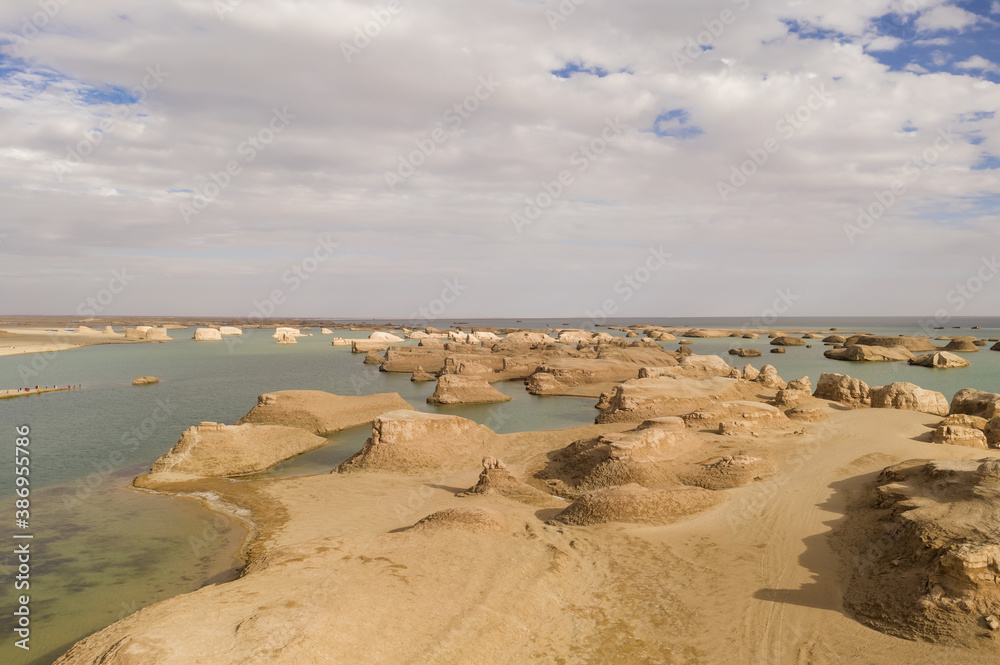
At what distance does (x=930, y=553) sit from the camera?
10.9 metres

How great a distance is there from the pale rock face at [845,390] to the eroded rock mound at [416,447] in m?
20.3

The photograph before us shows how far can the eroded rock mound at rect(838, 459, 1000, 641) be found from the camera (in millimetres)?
9633

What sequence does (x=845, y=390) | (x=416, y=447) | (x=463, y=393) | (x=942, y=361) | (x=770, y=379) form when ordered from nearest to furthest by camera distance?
1. (x=416, y=447)
2. (x=845, y=390)
3. (x=770, y=379)
4. (x=463, y=393)
5. (x=942, y=361)

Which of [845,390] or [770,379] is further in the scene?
[770,379]

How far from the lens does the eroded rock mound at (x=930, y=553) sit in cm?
963

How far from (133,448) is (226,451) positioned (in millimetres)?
6888

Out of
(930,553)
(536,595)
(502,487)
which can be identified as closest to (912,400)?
(930,553)

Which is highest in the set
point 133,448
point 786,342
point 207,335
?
point 786,342

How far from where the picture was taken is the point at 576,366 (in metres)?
49.4

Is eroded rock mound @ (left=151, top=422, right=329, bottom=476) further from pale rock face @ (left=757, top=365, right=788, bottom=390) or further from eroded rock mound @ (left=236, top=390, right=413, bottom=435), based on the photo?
pale rock face @ (left=757, top=365, right=788, bottom=390)

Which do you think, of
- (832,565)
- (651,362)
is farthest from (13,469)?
(651,362)

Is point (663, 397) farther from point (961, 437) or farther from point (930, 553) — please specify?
point (930, 553)

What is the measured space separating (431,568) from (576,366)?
38581 millimetres

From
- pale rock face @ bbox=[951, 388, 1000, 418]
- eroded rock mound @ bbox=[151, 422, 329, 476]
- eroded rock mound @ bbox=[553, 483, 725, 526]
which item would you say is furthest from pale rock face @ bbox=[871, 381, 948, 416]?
eroded rock mound @ bbox=[151, 422, 329, 476]
